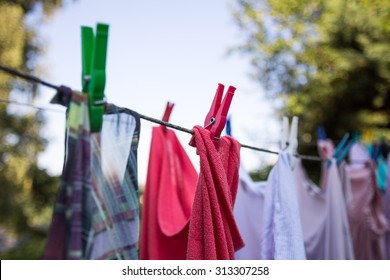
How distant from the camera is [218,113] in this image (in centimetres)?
85

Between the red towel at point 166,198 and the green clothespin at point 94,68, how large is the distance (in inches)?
17.4

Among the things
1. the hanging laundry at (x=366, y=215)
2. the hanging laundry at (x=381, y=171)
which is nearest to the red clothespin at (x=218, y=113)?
the hanging laundry at (x=366, y=215)

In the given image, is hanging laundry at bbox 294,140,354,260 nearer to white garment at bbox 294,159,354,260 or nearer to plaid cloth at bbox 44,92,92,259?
white garment at bbox 294,159,354,260

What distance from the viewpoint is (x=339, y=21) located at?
4090 millimetres

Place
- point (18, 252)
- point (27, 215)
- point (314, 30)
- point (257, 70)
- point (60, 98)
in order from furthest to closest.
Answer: point (27, 215)
point (18, 252)
point (257, 70)
point (314, 30)
point (60, 98)

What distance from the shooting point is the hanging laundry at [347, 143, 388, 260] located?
1.71 m

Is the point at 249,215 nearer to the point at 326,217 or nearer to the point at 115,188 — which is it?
the point at 326,217

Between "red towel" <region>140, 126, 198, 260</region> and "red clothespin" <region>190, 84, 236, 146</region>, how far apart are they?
25cm

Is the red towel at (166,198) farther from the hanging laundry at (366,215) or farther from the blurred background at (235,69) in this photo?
the blurred background at (235,69)

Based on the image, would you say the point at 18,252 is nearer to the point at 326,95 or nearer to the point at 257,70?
the point at 257,70

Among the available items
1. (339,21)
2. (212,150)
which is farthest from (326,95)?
(212,150)

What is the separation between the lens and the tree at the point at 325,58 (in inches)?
157

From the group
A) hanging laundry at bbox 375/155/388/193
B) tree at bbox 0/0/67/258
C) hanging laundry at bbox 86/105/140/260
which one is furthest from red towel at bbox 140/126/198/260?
tree at bbox 0/0/67/258
